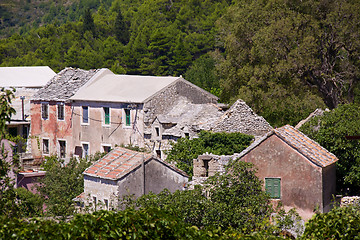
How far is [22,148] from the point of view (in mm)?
44969

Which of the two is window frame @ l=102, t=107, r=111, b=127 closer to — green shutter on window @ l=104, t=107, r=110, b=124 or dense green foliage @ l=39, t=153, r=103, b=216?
green shutter on window @ l=104, t=107, r=110, b=124

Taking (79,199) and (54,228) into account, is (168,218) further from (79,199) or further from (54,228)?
(79,199)

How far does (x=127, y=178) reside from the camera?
87.9 feet

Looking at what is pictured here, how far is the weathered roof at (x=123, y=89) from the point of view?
41938 millimetres

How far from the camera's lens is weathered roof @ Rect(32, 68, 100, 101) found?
151 ft

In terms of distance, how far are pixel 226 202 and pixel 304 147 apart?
423cm

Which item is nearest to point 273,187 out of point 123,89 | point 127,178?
point 127,178

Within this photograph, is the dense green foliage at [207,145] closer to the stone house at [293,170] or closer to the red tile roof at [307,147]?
the red tile roof at [307,147]

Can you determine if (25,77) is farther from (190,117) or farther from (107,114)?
(190,117)

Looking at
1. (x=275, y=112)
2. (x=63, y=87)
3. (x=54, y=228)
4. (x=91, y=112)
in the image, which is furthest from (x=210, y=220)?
(x=63, y=87)

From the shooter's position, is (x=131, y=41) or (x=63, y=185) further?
(x=131, y=41)

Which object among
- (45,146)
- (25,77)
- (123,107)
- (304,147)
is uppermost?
(304,147)

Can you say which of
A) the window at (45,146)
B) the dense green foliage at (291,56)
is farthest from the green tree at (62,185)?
the dense green foliage at (291,56)

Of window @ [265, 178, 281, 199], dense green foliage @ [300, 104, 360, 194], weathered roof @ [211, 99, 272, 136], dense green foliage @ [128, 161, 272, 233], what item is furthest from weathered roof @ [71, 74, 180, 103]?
dense green foliage @ [128, 161, 272, 233]
